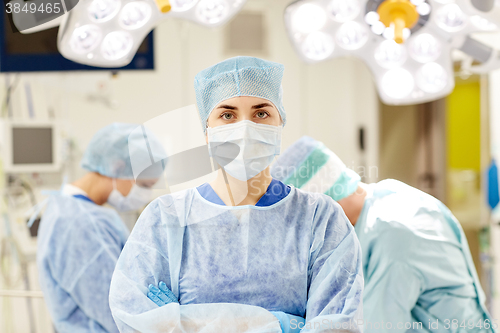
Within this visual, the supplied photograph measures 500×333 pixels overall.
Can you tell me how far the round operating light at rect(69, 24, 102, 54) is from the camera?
4.29ft

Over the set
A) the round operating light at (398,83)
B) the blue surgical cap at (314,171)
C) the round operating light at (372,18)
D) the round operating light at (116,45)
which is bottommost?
the blue surgical cap at (314,171)

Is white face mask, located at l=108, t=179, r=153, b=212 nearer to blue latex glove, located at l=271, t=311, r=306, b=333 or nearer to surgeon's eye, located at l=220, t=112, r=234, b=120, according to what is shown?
surgeon's eye, located at l=220, t=112, r=234, b=120

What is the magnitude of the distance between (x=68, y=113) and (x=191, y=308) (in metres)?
1.30

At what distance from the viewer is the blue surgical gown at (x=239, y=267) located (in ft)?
3.20

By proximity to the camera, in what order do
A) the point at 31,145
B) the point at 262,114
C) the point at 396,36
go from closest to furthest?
the point at 262,114
the point at 396,36
the point at 31,145

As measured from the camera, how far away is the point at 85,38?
1323mm

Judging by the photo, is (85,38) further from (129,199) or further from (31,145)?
(31,145)

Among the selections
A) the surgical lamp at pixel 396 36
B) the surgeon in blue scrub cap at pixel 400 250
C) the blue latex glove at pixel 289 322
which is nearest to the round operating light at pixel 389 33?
the surgical lamp at pixel 396 36

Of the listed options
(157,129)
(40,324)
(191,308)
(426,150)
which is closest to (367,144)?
(426,150)

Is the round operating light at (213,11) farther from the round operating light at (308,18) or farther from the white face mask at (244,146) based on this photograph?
the white face mask at (244,146)

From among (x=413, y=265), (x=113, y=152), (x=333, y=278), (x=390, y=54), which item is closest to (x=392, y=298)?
(x=413, y=265)

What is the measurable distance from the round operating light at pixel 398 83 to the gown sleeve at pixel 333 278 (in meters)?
0.61

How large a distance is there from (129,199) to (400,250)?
1.02 m

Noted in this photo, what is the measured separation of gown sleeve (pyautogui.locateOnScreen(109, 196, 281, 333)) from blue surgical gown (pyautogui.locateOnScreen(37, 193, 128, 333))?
534mm
